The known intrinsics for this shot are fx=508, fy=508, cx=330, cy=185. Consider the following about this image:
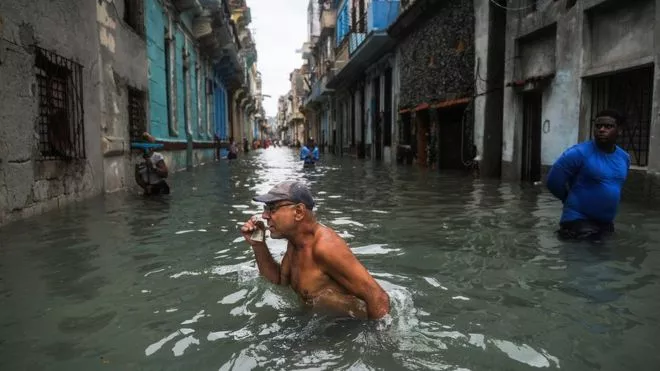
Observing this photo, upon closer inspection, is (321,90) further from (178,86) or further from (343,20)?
(178,86)

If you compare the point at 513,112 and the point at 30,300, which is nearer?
the point at 30,300

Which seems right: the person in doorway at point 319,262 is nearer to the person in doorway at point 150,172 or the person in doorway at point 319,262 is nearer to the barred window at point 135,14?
the person in doorway at point 150,172

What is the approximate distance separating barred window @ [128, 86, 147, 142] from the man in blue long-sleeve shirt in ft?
31.4

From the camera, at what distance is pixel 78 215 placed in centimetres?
727

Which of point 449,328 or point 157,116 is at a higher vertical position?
point 157,116

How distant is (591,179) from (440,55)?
12404mm

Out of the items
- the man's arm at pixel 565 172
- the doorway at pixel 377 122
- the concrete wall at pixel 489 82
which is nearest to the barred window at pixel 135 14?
the concrete wall at pixel 489 82

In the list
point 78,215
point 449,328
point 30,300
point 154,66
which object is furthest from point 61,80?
point 449,328

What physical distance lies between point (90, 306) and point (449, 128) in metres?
15.6

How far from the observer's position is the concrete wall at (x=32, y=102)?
20.2ft

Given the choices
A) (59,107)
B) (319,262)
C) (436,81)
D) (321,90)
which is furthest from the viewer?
(321,90)

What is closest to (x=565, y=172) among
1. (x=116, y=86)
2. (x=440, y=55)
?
(x=116, y=86)

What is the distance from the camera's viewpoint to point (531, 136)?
12281 millimetres

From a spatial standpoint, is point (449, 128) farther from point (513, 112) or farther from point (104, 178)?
point (104, 178)
